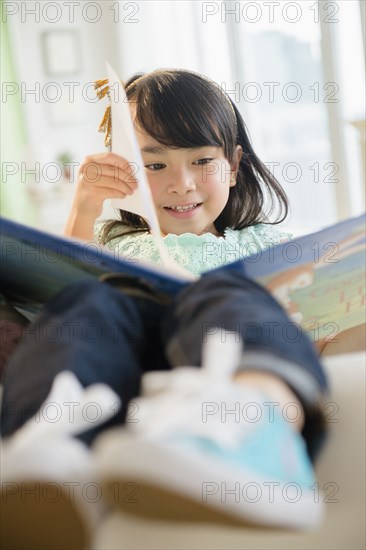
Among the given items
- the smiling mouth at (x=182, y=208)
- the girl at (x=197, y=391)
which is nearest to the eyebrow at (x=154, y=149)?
the smiling mouth at (x=182, y=208)

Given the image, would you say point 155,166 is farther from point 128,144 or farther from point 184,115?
point 128,144

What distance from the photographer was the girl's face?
5.43ft

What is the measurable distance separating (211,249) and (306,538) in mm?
969

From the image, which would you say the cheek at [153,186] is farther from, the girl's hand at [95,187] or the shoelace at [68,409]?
the shoelace at [68,409]

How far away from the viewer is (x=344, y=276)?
957 mm

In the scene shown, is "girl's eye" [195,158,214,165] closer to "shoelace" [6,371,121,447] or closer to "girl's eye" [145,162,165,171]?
"girl's eye" [145,162,165,171]

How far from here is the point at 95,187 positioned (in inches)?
60.4

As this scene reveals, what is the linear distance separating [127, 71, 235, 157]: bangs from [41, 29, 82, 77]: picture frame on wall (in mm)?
3727

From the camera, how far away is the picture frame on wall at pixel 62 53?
5273 millimetres

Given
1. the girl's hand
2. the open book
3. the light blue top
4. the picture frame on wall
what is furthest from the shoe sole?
the picture frame on wall

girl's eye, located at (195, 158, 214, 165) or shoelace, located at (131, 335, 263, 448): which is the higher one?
shoelace, located at (131, 335, 263, 448)

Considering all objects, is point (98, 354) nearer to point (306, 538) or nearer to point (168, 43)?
point (306, 538)

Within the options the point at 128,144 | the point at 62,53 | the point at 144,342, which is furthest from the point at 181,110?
the point at 62,53

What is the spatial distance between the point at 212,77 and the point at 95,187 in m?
3.04
